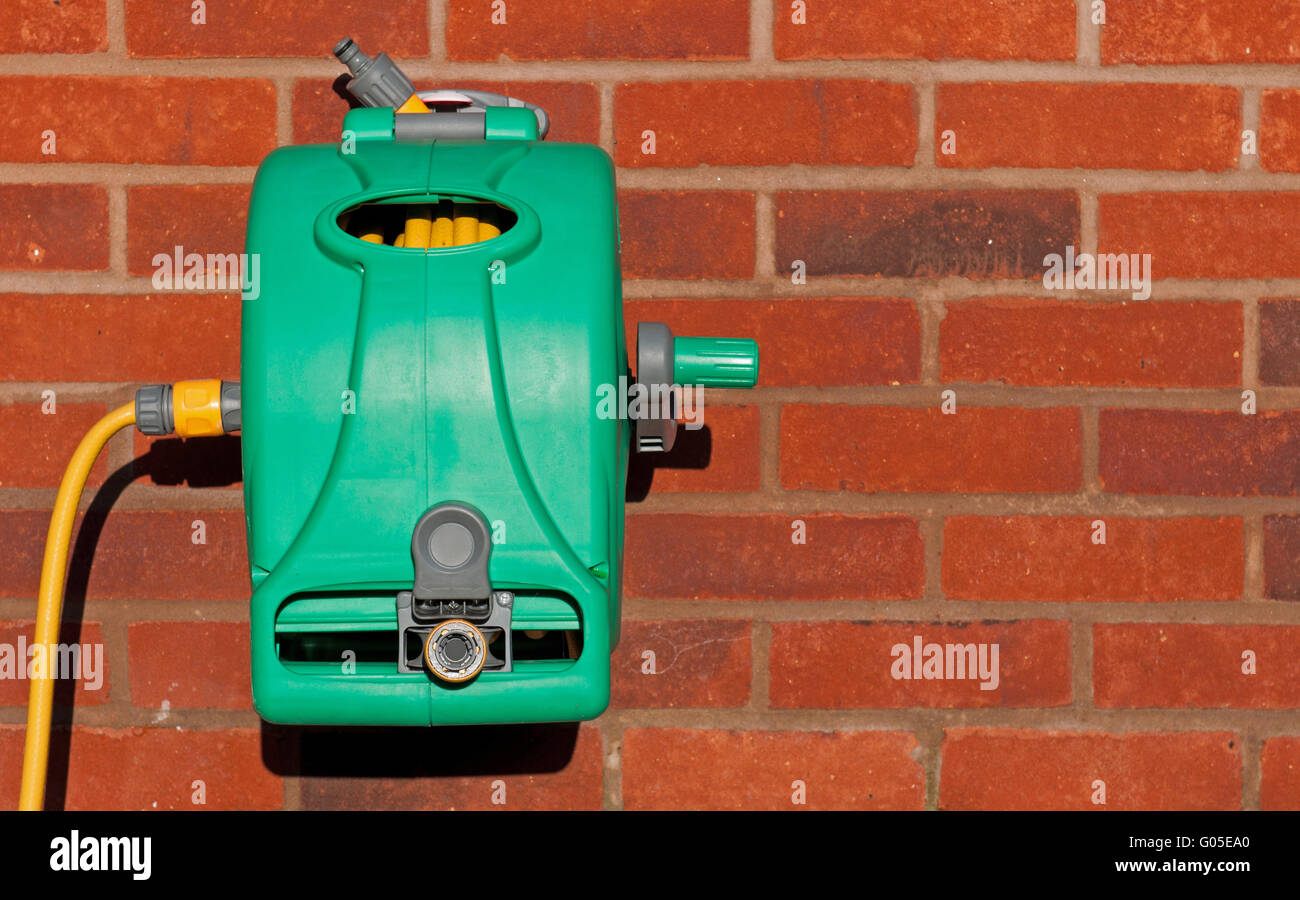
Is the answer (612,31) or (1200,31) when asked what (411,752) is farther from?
(1200,31)

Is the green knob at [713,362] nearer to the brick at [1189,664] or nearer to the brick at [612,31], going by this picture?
the brick at [612,31]

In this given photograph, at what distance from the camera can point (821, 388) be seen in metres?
0.88

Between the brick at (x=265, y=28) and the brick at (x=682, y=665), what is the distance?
20.5 inches

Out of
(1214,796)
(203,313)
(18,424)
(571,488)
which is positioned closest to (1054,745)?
(1214,796)

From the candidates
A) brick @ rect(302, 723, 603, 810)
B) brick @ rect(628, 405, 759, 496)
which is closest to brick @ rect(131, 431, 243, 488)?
brick @ rect(302, 723, 603, 810)

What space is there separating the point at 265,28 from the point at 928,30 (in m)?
0.55

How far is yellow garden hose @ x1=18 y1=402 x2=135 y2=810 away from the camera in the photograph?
0.74 meters

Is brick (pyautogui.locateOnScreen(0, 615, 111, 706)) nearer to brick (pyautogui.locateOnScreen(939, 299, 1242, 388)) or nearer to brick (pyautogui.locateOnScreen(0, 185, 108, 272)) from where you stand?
brick (pyautogui.locateOnScreen(0, 185, 108, 272))

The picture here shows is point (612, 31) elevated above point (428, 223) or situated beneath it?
elevated above

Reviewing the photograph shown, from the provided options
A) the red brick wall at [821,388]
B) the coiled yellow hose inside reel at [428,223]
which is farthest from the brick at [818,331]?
the coiled yellow hose inside reel at [428,223]

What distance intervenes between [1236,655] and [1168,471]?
17 cm

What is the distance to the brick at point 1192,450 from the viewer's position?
89cm

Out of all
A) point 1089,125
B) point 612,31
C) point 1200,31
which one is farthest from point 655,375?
point 1200,31

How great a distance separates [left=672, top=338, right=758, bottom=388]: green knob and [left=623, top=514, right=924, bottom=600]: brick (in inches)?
8.5
